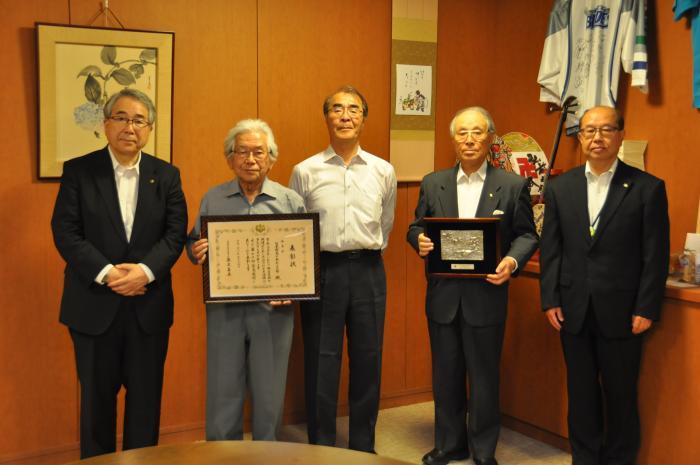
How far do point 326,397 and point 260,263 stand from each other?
3.04 ft

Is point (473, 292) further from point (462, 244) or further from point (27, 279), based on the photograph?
point (27, 279)

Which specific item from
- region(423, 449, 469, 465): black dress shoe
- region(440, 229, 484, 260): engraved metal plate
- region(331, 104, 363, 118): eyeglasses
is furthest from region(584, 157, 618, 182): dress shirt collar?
region(423, 449, 469, 465): black dress shoe

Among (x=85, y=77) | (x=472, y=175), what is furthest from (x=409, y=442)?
(x=85, y=77)

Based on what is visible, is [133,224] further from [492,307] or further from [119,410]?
[492,307]

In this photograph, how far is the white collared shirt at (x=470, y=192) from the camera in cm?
330

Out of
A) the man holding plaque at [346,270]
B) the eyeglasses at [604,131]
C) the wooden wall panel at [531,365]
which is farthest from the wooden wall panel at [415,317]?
the eyeglasses at [604,131]

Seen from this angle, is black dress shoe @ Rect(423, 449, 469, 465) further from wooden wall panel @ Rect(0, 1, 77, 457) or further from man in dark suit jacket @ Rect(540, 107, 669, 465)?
wooden wall panel @ Rect(0, 1, 77, 457)

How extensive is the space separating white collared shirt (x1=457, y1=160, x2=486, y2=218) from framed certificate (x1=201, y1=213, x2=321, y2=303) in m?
0.81

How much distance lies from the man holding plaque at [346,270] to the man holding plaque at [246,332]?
43 centimetres

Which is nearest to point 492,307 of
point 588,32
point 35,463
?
point 588,32

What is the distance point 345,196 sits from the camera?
3318mm

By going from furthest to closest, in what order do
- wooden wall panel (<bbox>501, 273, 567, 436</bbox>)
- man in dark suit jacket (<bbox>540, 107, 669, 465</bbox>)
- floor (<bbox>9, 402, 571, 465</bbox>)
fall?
1. wooden wall panel (<bbox>501, 273, 567, 436</bbox>)
2. floor (<bbox>9, 402, 571, 465</bbox>)
3. man in dark suit jacket (<bbox>540, 107, 669, 465</bbox>)

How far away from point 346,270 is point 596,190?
46.2 inches

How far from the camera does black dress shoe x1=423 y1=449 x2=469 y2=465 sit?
3.47m
